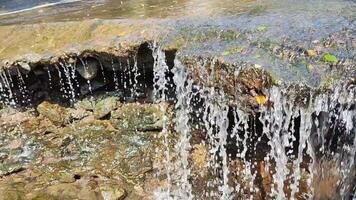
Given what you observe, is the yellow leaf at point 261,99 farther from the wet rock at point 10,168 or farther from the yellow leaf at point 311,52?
the wet rock at point 10,168

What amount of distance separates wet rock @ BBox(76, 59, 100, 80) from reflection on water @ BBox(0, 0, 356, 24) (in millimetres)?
1188

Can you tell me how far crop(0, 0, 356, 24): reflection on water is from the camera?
6329mm

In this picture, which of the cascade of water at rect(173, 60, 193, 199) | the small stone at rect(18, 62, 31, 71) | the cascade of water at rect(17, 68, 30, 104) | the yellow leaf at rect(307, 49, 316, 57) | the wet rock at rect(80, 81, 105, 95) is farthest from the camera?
the cascade of water at rect(17, 68, 30, 104)

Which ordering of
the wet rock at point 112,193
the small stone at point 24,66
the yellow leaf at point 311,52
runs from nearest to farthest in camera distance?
the yellow leaf at point 311,52
the wet rock at point 112,193
the small stone at point 24,66

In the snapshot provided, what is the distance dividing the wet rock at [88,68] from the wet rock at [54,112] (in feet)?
2.79

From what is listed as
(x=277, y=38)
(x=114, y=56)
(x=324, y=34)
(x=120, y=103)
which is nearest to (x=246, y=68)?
(x=277, y=38)

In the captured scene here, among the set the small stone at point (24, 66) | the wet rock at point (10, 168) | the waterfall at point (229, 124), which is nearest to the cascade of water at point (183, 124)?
the waterfall at point (229, 124)

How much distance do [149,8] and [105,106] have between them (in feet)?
6.76

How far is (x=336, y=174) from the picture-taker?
5020mm

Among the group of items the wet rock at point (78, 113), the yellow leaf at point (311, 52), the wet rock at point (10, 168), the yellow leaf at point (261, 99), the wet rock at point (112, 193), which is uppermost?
the yellow leaf at point (311, 52)

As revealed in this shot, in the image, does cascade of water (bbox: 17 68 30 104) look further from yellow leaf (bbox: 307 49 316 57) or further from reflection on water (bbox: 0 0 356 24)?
yellow leaf (bbox: 307 49 316 57)

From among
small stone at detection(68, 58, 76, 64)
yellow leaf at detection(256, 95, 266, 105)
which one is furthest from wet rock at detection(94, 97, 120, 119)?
yellow leaf at detection(256, 95, 266, 105)

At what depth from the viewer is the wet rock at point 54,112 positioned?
22.5 feet

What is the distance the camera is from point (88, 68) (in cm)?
623
